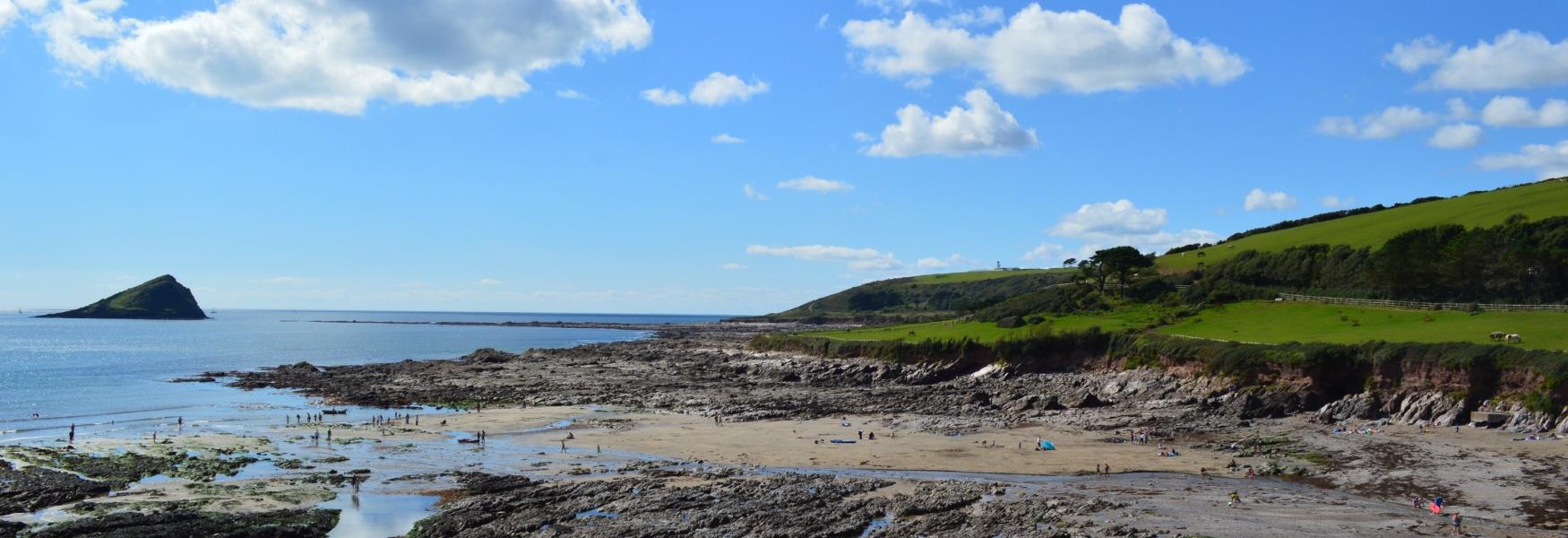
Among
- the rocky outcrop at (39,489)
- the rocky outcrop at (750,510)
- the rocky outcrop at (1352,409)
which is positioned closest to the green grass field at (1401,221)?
the rocky outcrop at (1352,409)

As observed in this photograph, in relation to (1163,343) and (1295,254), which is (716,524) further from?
(1295,254)

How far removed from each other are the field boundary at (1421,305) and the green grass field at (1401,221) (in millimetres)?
21550

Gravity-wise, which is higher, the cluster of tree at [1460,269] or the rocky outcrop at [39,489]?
the cluster of tree at [1460,269]

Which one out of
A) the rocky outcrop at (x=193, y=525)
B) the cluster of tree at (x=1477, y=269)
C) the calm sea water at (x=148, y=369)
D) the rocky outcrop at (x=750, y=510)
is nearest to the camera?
the rocky outcrop at (x=193, y=525)

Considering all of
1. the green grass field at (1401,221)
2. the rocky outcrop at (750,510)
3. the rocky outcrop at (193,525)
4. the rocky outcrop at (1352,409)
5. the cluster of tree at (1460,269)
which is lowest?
the rocky outcrop at (750,510)

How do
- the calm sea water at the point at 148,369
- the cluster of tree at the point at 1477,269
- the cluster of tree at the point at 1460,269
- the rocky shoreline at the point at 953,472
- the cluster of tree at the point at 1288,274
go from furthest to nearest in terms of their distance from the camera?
the cluster of tree at the point at 1288,274
the cluster of tree at the point at 1460,269
the cluster of tree at the point at 1477,269
the calm sea water at the point at 148,369
the rocky shoreline at the point at 953,472

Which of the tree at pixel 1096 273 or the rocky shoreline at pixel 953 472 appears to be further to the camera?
the tree at pixel 1096 273

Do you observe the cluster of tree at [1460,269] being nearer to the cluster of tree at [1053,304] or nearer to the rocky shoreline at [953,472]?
the cluster of tree at [1053,304]

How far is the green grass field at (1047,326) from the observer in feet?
260

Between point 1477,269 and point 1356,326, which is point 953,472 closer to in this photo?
point 1356,326

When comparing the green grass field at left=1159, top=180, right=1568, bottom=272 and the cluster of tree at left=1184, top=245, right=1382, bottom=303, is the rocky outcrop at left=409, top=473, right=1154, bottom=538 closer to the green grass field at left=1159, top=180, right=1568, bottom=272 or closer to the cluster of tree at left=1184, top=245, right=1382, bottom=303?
the cluster of tree at left=1184, top=245, right=1382, bottom=303

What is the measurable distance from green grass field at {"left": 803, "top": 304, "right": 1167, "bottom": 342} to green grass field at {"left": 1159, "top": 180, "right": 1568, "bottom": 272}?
101ft

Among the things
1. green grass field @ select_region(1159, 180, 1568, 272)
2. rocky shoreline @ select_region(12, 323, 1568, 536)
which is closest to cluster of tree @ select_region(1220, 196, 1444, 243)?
green grass field @ select_region(1159, 180, 1568, 272)

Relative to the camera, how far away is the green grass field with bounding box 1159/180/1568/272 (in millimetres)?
95188
